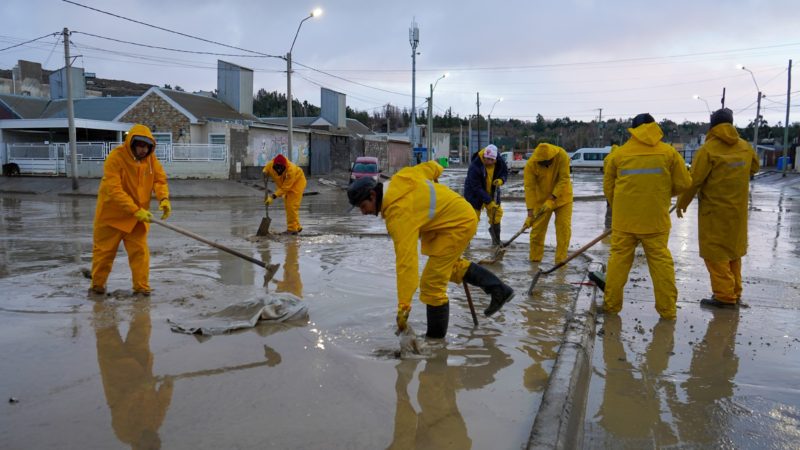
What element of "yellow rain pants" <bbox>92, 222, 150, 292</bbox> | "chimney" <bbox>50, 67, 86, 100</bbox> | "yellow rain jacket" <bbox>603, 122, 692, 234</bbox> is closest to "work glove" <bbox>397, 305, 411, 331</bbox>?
"yellow rain jacket" <bbox>603, 122, 692, 234</bbox>

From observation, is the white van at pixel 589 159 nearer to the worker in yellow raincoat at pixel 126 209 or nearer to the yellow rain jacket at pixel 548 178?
the yellow rain jacket at pixel 548 178

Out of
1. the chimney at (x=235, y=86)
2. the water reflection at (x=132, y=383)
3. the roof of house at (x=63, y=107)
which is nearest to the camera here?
the water reflection at (x=132, y=383)

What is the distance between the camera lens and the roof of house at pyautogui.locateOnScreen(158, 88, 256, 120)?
94.5 feet

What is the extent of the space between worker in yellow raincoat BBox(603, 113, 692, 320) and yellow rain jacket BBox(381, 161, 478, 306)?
1.48m

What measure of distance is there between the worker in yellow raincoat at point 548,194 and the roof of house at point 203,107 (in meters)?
23.9

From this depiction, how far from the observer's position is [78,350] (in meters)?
4.10

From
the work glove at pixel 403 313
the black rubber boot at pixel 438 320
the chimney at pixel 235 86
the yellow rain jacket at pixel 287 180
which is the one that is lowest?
the black rubber boot at pixel 438 320

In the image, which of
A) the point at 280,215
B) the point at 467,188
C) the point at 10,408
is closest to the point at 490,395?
the point at 10,408

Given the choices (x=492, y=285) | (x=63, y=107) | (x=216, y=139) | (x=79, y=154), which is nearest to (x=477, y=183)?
(x=492, y=285)

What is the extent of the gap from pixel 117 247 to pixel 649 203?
468cm

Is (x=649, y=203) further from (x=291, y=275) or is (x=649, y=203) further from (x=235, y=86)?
(x=235, y=86)

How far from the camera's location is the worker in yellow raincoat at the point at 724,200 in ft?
17.3

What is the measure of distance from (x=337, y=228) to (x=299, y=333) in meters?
7.27

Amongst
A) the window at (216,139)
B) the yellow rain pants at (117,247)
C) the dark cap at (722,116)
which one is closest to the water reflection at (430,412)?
the yellow rain pants at (117,247)
